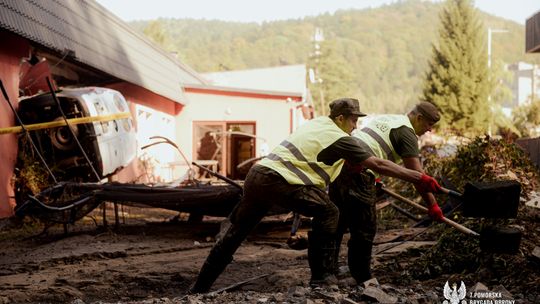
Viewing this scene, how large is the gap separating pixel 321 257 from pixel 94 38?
431 inches

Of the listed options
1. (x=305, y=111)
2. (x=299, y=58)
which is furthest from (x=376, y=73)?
(x=305, y=111)

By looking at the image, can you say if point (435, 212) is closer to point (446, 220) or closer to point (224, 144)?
point (446, 220)

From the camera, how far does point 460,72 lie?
42.3 metres

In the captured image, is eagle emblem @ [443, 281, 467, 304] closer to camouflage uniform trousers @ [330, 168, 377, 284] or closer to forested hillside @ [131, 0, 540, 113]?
camouflage uniform trousers @ [330, 168, 377, 284]

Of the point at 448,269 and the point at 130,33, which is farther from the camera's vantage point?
the point at 130,33

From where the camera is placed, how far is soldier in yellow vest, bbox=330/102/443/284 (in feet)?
19.1

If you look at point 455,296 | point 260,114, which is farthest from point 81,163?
point 260,114

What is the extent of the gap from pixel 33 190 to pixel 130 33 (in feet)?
37.1

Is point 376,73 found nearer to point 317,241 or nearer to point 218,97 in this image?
point 218,97

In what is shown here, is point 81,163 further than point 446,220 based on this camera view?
Yes

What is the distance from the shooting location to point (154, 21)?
65312mm

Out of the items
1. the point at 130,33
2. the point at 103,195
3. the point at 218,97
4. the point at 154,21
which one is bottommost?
the point at 103,195

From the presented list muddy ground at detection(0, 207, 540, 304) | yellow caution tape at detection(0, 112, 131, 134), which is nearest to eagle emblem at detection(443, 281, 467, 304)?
muddy ground at detection(0, 207, 540, 304)

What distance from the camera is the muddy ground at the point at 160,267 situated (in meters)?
4.94
